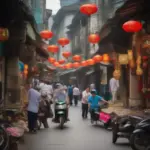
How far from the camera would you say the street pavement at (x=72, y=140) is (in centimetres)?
1048

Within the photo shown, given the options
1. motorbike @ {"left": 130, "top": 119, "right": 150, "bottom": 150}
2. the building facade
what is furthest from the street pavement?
the building facade

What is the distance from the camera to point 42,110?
48.9 ft

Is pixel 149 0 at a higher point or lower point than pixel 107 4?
lower

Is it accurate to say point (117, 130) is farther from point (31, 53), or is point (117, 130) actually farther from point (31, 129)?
point (31, 53)

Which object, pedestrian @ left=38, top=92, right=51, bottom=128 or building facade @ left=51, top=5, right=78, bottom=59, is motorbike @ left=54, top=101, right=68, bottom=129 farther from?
building facade @ left=51, top=5, right=78, bottom=59

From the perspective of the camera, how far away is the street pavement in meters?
10.5

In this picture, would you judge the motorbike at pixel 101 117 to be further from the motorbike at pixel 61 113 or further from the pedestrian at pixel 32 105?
the pedestrian at pixel 32 105

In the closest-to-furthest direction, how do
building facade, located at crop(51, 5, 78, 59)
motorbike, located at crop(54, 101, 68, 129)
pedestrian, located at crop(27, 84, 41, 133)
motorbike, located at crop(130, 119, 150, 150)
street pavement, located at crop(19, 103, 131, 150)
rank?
motorbike, located at crop(130, 119, 150, 150) → street pavement, located at crop(19, 103, 131, 150) → pedestrian, located at crop(27, 84, 41, 133) → motorbike, located at crop(54, 101, 68, 129) → building facade, located at crop(51, 5, 78, 59)

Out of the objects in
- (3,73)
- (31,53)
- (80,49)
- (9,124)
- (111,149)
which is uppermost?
(80,49)

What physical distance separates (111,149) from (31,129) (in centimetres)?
438

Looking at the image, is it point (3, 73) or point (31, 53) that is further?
point (31, 53)

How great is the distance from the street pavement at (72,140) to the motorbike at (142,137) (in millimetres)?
1275

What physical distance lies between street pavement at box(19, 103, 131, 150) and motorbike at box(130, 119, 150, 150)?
128 centimetres

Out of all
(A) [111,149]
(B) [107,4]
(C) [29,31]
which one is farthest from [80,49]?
(A) [111,149]
